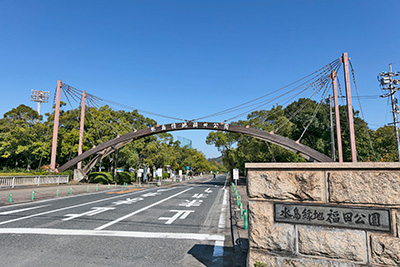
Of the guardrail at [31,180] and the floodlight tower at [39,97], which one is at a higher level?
the floodlight tower at [39,97]

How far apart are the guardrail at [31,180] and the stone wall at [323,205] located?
22.7m

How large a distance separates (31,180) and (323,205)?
25783 millimetres

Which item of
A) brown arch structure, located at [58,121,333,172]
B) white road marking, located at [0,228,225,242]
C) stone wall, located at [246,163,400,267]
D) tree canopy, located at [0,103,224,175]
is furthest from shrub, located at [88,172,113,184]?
stone wall, located at [246,163,400,267]

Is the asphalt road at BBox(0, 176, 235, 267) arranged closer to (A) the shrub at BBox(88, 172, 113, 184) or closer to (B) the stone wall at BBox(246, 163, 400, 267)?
(B) the stone wall at BBox(246, 163, 400, 267)

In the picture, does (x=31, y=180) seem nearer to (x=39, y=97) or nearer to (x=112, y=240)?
(x=112, y=240)

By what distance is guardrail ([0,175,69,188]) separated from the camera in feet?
65.8

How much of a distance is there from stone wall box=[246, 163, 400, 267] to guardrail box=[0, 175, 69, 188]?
895 inches

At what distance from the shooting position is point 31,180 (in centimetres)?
2250

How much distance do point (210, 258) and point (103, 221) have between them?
4919 mm

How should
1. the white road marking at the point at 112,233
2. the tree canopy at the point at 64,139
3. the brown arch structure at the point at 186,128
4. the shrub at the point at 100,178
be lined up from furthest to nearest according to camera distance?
1. the tree canopy at the point at 64,139
2. the shrub at the point at 100,178
3. the brown arch structure at the point at 186,128
4. the white road marking at the point at 112,233

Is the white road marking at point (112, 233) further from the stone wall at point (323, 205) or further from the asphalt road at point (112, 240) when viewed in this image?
the stone wall at point (323, 205)

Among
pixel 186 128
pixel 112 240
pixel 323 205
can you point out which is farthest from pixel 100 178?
pixel 323 205

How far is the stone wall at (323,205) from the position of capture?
3287mm

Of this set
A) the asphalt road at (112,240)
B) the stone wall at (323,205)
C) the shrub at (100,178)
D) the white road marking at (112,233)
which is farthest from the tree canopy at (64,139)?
the stone wall at (323,205)
